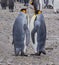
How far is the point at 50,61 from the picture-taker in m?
8.52

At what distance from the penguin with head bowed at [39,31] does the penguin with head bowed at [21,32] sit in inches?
7.4

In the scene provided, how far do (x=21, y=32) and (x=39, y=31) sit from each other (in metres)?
0.43

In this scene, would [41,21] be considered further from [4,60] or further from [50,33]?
[50,33]

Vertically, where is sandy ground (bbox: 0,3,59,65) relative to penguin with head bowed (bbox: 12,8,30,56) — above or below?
below

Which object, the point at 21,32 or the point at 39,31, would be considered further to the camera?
the point at 39,31

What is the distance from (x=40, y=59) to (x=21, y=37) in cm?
66

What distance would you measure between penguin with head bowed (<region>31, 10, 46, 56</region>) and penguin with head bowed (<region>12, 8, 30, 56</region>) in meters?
0.19

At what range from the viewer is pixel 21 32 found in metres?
8.70

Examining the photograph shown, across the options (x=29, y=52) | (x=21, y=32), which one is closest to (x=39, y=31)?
(x=21, y=32)

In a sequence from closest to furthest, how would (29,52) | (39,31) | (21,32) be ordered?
(21,32)
(39,31)
(29,52)

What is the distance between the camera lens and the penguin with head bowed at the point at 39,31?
8.72 meters

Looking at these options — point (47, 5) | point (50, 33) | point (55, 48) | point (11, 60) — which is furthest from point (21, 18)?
point (47, 5)

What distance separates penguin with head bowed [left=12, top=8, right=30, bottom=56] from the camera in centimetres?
860

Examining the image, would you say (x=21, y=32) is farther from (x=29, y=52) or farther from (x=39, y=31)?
(x=29, y=52)
